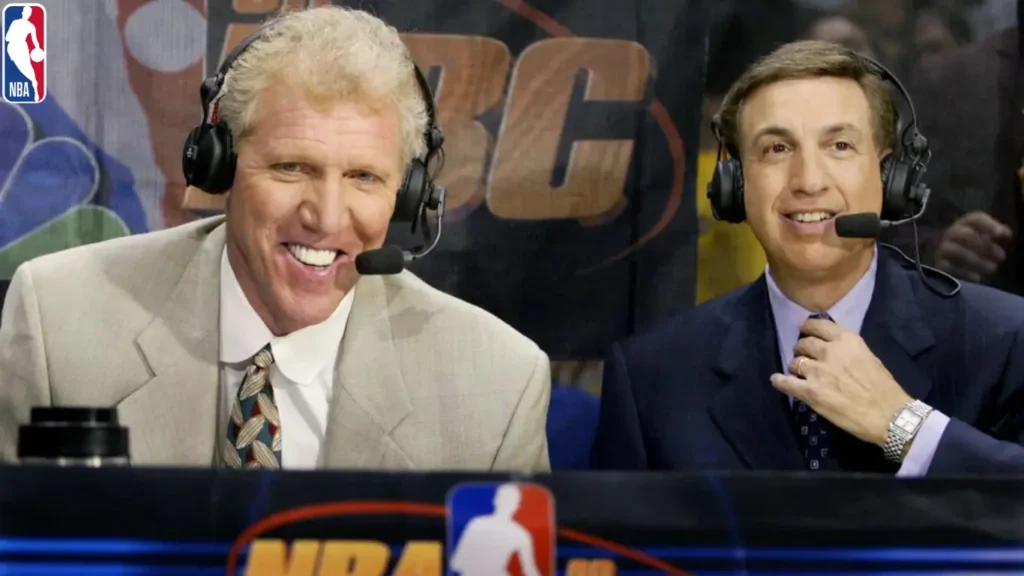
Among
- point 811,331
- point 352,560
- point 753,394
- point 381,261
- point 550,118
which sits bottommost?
point 352,560

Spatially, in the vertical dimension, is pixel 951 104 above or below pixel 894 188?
above

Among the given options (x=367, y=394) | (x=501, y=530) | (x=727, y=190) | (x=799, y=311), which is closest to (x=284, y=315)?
(x=367, y=394)

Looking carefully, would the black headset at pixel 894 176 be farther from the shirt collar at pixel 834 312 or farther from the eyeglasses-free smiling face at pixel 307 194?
the eyeglasses-free smiling face at pixel 307 194

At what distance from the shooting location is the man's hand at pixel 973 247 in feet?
6.96

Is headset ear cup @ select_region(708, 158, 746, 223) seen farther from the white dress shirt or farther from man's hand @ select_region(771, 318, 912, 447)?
the white dress shirt

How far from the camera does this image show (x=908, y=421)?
6.32ft

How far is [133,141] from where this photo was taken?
6.70 feet

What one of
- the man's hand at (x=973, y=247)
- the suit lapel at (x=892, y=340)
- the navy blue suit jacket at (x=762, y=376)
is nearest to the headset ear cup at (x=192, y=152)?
the navy blue suit jacket at (x=762, y=376)

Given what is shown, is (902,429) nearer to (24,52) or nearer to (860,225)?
Answer: (860,225)

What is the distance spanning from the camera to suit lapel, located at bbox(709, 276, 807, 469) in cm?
202

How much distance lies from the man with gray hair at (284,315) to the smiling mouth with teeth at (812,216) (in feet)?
1.73

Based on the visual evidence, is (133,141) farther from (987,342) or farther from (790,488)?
(987,342)

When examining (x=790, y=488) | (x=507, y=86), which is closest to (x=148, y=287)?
(x=507, y=86)

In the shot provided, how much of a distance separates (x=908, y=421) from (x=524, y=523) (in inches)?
29.1
